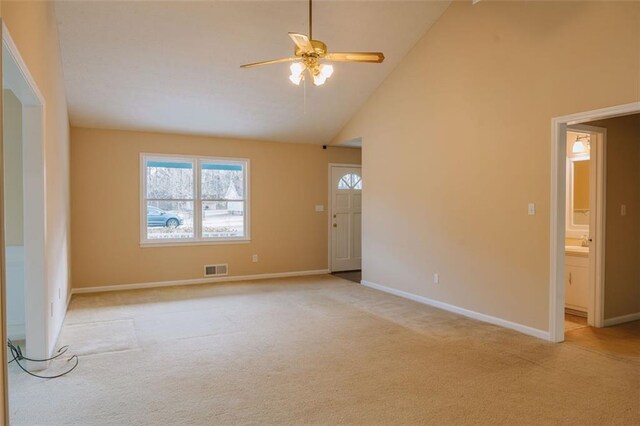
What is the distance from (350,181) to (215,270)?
3020 mm

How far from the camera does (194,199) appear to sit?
691 cm

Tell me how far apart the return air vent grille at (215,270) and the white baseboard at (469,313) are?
8.01ft

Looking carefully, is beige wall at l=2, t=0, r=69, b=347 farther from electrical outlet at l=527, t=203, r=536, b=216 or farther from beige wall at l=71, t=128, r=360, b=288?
electrical outlet at l=527, t=203, r=536, b=216

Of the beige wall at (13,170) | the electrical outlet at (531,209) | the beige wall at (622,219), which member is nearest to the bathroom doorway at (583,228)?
the beige wall at (622,219)

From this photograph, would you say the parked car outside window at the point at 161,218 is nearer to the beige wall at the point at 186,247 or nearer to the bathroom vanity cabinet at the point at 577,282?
the beige wall at the point at 186,247

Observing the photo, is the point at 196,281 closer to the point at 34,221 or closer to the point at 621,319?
the point at 34,221

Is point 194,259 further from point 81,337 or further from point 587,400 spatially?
Result: point 587,400

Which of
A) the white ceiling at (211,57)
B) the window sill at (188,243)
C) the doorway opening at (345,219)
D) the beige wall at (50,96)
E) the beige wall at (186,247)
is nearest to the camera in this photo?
the beige wall at (50,96)

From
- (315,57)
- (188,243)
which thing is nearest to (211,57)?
(315,57)

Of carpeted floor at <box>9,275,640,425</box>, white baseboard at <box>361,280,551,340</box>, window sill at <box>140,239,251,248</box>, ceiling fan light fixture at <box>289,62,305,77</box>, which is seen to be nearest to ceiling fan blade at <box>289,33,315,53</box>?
ceiling fan light fixture at <box>289,62,305,77</box>

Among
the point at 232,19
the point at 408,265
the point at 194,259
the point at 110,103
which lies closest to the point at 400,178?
the point at 408,265

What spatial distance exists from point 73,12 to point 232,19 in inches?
60.1

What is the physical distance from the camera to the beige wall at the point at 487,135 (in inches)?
144

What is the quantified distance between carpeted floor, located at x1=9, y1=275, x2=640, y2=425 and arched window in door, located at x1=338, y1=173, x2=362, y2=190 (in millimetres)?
3488
